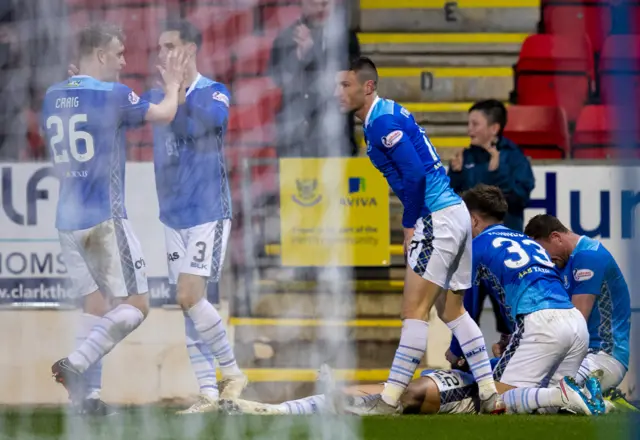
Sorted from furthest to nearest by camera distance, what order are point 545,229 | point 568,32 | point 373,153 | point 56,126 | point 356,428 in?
point 568,32 < point 545,229 < point 373,153 < point 56,126 < point 356,428

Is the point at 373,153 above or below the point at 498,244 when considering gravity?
above

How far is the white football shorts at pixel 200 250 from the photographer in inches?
202

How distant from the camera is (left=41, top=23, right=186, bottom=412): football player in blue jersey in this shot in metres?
4.55

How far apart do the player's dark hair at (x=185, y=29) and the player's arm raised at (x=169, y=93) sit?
8cm

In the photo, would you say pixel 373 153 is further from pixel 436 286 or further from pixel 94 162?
pixel 94 162

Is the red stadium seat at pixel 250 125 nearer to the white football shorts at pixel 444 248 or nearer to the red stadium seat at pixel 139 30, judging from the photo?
the red stadium seat at pixel 139 30

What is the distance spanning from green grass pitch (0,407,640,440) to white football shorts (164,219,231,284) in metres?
0.73

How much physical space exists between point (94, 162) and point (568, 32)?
120 inches

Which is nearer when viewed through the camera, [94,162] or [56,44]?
[56,44]

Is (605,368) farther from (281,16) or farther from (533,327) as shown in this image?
(281,16)

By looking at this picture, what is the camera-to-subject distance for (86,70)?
14.7 ft

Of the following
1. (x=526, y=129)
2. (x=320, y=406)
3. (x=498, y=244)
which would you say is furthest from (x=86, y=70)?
(x=526, y=129)

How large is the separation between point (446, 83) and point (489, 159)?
988 millimetres

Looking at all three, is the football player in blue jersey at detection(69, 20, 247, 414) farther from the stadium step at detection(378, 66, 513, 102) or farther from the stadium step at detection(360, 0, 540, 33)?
the stadium step at detection(378, 66, 513, 102)
